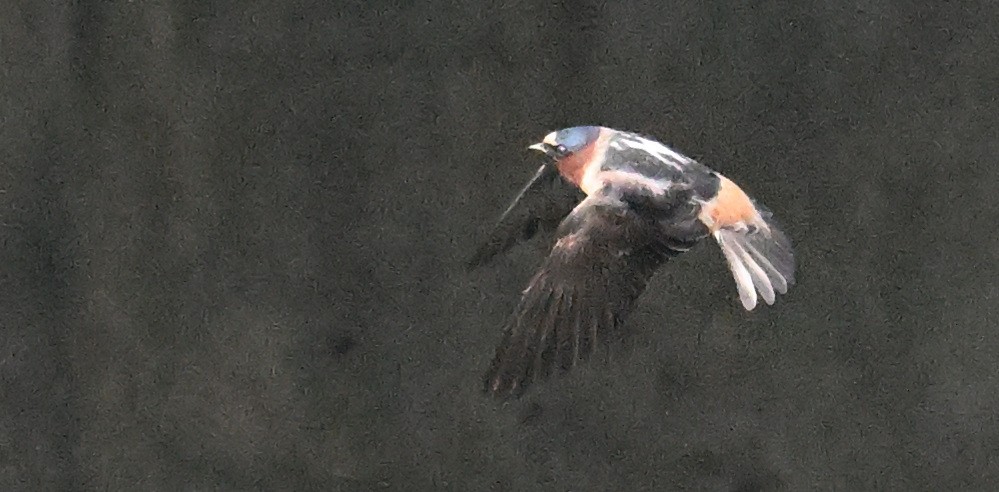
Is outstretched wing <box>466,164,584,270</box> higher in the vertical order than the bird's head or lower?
lower

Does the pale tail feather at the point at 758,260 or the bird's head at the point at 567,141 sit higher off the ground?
the bird's head at the point at 567,141

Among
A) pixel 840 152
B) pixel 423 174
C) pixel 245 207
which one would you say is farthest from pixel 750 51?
pixel 245 207

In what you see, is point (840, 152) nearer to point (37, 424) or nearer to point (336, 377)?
point (336, 377)

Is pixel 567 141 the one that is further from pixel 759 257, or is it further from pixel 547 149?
pixel 759 257

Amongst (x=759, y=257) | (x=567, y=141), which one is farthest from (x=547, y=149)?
(x=759, y=257)

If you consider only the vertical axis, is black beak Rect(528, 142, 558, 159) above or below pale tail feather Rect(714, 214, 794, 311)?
above
